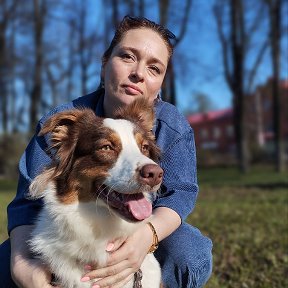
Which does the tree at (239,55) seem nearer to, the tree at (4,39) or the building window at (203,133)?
the tree at (4,39)

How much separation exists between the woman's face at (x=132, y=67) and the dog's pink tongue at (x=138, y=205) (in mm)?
1005

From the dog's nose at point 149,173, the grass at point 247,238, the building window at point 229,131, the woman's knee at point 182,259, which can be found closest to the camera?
the dog's nose at point 149,173

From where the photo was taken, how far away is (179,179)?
3438 millimetres

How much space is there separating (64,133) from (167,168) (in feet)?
2.58

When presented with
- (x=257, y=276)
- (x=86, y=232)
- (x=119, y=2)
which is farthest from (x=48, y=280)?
(x=119, y=2)

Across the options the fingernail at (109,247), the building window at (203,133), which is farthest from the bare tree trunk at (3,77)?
the building window at (203,133)

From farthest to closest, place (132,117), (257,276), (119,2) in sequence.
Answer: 1. (119,2)
2. (257,276)
3. (132,117)

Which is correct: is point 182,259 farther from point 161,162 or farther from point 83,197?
point 83,197

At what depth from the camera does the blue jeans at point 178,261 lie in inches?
139

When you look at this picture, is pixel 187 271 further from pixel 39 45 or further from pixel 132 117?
pixel 39 45

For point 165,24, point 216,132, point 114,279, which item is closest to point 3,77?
point 165,24

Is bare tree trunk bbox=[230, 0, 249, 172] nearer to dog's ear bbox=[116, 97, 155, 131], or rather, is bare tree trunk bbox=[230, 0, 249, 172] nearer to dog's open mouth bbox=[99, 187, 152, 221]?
dog's ear bbox=[116, 97, 155, 131]

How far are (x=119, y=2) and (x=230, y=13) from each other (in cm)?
668

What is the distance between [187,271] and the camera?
3527 millimetres
